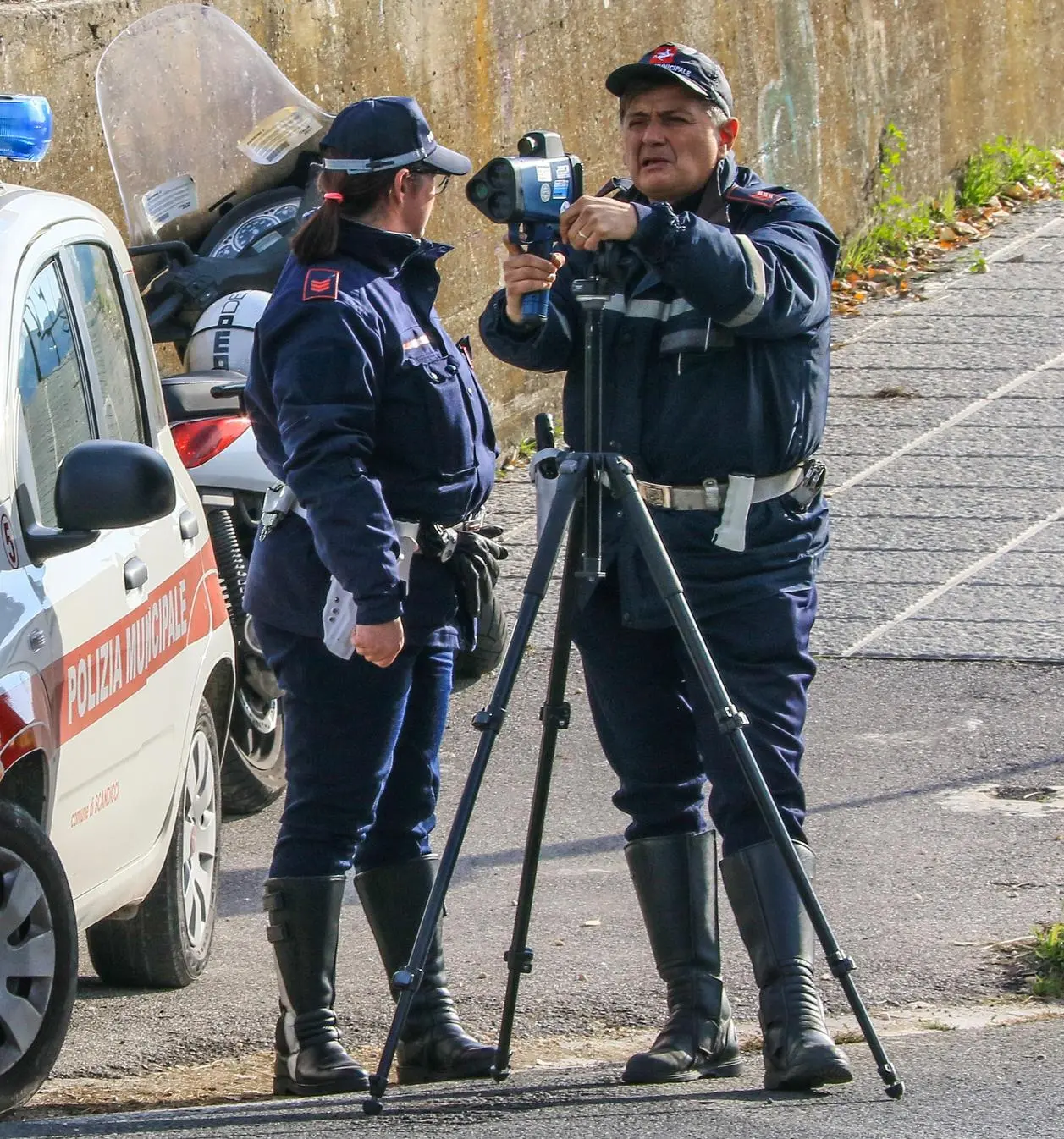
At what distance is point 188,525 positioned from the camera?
5340mm

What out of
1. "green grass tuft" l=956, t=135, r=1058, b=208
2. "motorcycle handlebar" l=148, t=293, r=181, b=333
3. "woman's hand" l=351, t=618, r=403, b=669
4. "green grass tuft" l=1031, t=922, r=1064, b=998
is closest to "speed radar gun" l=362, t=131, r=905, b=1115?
"woman's hand" l=351, t=618, r=403, b=669

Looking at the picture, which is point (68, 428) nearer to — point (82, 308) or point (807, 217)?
point (82, 308)

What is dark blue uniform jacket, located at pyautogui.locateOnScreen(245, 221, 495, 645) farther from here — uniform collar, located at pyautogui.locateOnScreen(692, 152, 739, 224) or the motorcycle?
the motorcycle

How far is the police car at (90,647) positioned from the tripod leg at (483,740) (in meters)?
0.70

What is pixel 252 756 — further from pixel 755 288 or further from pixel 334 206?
pixel 755 288

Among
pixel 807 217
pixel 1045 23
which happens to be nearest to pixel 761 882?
pixel 807 217

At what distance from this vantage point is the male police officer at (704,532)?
4.31 m

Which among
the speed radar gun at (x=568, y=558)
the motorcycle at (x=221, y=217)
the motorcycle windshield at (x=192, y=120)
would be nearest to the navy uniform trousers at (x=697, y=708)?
the speed radar gun at (x=568, y=558)

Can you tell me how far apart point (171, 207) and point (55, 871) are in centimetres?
397

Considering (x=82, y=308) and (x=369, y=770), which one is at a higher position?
(x=82, y=308)

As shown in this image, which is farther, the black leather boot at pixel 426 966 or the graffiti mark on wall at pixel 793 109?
the graffiti mark on wall at pixel 793 109

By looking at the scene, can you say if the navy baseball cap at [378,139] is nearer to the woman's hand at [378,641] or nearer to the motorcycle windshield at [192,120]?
the woman's hand at [378,641]

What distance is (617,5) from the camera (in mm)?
11219

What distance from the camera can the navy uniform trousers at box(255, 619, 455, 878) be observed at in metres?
4.40
